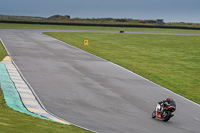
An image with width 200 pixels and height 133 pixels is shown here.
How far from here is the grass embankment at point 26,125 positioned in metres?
10.0

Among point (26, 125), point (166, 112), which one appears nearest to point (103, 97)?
point (166, 112)

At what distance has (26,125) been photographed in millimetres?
10766

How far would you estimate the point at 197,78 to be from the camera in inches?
1001

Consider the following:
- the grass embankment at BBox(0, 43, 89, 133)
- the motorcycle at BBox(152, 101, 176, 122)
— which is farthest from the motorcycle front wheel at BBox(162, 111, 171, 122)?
the grass embankment at BBox(0, 43, 89, 133)

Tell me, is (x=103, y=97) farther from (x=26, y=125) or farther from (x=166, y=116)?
(x=26, y=125)

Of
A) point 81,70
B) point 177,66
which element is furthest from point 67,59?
point 177,66

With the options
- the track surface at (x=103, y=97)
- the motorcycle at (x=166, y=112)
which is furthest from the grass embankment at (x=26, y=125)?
the motorcycle at (x=166, y=112)

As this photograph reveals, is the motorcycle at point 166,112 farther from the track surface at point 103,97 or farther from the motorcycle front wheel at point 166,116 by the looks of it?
the track surface at point 103,97

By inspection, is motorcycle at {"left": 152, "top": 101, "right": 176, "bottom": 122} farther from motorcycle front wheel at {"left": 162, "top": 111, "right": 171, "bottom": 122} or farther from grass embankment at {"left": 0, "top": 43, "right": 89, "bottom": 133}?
grass embankment at {"left": 0, "top": 43, "right": 89, "bottom": 133}

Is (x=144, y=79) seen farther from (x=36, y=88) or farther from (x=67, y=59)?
(x=67, y=59)

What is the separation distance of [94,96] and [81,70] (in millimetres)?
8311

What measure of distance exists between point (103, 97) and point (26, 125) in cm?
728

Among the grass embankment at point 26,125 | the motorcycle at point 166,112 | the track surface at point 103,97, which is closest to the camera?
the grass embankment at point 26,125

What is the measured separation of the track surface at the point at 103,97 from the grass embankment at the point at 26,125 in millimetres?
1295
